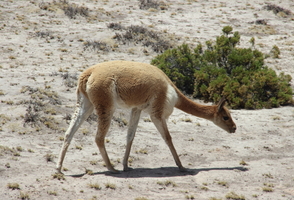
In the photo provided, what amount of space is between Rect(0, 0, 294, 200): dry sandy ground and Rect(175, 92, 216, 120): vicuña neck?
1.11 meters

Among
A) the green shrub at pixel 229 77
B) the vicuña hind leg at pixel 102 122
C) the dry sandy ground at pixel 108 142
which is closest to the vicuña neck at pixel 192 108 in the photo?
the dry sandy ground at pixel 108 142

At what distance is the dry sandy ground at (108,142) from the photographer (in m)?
5.85

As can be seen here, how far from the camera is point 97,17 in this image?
21156 mm

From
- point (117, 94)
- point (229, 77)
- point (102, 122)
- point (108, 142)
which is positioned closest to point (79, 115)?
point (102, 122)

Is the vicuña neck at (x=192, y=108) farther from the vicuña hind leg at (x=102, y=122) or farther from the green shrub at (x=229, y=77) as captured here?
the green shrub at (x=229, y=77)

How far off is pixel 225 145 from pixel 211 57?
17.6ft

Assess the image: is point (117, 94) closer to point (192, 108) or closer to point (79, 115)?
point (79, 115)

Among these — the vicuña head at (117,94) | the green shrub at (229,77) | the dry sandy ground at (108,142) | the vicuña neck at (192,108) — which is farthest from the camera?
the green shrub at (229,77)

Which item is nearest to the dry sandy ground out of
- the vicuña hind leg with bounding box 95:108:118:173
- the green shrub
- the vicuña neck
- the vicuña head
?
the vicuña hind leg with bounding box 95:108:118:173

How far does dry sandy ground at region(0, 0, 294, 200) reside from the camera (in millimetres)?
5848

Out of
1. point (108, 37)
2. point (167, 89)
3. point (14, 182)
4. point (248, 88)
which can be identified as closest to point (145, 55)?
point (108, 37)

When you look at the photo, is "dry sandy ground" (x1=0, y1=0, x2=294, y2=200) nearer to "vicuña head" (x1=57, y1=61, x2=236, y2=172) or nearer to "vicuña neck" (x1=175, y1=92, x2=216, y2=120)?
"vicuña head" (x1=57, y1=61, x2=236, y2=172)

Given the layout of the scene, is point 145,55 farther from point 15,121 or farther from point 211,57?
point 15,121

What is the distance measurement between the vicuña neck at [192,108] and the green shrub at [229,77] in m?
4.73
